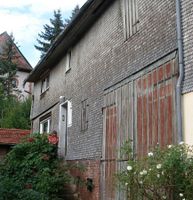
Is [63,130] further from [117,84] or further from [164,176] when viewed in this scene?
[164,176]

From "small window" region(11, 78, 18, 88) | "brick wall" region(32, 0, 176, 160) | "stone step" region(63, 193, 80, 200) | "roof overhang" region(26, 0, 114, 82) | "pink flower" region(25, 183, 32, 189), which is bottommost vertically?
"stone step" region(63, 193, 80, 200)

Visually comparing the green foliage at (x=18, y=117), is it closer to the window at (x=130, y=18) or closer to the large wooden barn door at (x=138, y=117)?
the large wooden barn door at (x=138, y=117)

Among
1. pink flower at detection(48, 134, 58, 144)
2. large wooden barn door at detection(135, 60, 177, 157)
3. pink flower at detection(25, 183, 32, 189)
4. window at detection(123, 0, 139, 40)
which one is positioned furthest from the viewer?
pink flower at detection(48, 134, 58, 144)

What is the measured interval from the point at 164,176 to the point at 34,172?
26.5 feet

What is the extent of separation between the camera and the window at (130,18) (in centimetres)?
967

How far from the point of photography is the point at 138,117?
8672 mm

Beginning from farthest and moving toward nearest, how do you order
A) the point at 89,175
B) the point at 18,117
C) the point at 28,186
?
the point at 18,117 < the point at 28,186 < the point at 89,175

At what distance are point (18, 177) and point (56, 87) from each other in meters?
5.29

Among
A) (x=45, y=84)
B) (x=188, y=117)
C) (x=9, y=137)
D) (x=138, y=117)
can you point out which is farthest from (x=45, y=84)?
(x=188, y=117)

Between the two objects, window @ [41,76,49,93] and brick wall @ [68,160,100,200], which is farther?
window @ [41,76,49,93]

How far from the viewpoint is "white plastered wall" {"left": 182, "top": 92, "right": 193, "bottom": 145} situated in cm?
665

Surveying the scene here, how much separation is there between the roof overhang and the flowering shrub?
6682mm

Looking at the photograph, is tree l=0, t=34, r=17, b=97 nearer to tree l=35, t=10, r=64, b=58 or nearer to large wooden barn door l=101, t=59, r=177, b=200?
tree l=35, t=10, r=64, b=58

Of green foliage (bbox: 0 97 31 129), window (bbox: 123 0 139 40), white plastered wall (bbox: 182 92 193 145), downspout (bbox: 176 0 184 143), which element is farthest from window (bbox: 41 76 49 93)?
green foliage (bbox: 0 97 31 129)
